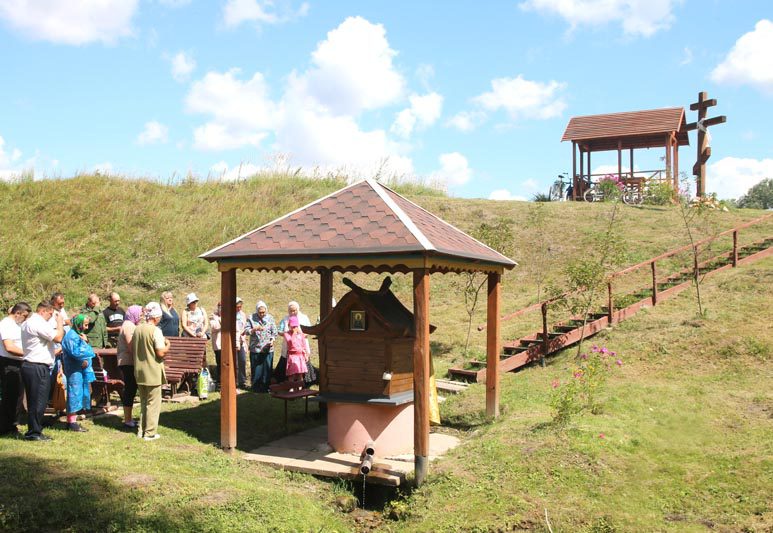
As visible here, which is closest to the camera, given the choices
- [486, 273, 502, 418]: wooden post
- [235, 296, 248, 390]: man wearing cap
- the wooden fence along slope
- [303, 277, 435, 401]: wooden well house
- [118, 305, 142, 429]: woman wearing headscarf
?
[303, 277, 435, 401]: wooden well house

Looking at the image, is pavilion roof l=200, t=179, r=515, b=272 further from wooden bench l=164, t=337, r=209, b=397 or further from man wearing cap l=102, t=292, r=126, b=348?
man wearing cap l=102, t=292, r=126, b=348

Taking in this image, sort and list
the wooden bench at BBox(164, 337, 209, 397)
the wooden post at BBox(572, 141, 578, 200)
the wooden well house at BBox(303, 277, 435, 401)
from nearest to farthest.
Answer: the wooden well house at BBox(303, 277, 435, 401) < the wooden bench at BBox(164, 337, 209, 397) < the wooden post at BBox(572, 141, 578, 200)

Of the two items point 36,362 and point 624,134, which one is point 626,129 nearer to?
point 624,134

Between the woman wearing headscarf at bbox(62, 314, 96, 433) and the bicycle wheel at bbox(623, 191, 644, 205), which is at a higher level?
the bicycle wheel at bbox(623, 191, 644, 205)

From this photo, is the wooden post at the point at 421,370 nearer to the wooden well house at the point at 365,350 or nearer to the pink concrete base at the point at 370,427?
the wooden well house at the point at 365,350

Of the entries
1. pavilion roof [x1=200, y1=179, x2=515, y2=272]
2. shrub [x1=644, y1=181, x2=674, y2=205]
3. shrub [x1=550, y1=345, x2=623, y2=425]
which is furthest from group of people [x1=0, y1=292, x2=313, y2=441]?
shrub [x1=644, y1=181, x2=674, y2=205]

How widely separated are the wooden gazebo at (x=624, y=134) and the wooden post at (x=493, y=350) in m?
19.9

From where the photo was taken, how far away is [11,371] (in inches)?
290

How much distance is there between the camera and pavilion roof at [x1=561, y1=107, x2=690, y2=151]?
27156 mm

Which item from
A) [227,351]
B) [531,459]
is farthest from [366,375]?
[531,459]

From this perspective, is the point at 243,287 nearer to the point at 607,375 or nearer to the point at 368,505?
the point at 607,375

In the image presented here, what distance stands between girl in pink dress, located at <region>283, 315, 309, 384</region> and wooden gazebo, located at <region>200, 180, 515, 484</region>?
1924mm

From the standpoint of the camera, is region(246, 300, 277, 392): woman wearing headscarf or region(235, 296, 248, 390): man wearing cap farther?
region(235, 296, 248, 390): man wearing cap

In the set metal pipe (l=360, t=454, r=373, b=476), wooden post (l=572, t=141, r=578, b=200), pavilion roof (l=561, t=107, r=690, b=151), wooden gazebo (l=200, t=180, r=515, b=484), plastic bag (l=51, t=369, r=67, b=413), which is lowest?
metal pipe (l=360, t=454, r=373, b=476)
